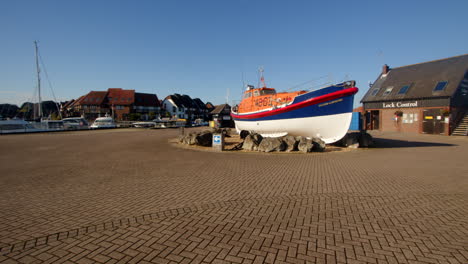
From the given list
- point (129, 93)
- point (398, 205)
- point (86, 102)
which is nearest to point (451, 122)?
point (398, 205)

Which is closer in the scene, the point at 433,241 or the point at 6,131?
the point at 433,241

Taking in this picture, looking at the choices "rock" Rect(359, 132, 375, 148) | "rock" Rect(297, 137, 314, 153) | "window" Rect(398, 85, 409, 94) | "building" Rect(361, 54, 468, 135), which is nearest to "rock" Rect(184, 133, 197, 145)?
"rock" Rect(297, 137, 314, 153)

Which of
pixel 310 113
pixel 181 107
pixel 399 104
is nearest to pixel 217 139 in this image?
pixel 310 113

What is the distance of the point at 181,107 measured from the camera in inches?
2948

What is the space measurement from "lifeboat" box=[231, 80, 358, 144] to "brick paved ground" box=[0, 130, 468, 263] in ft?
18.2

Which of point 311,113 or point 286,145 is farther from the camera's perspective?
point 311,113

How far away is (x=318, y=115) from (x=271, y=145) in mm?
3462

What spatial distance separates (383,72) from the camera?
31.9m

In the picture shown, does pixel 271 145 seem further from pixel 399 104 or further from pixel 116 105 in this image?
pixel 116 105

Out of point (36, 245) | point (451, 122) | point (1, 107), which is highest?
point (1, 107)

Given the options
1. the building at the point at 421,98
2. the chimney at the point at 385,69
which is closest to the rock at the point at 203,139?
the building at the point at 421,98

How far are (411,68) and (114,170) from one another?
35.5 metres

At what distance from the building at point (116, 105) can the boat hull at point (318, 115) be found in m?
53.9

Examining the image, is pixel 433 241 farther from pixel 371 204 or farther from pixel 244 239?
pixel 244 239
